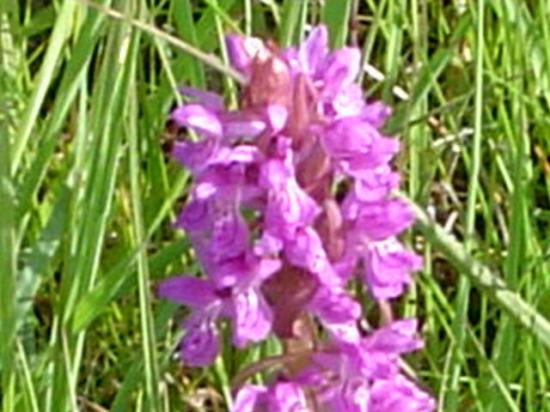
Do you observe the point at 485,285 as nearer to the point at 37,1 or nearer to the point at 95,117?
the point at 95,117

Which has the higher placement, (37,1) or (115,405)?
(37,1)

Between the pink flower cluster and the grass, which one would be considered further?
the grass

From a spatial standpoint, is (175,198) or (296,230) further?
(175,198)

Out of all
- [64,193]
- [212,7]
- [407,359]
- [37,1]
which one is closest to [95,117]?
[64,193]

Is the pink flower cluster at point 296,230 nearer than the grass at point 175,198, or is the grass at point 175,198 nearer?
the pink flower cluster at point 296,230
